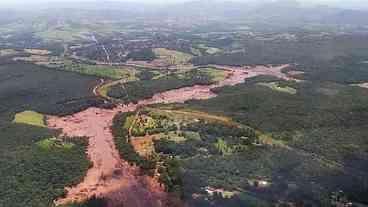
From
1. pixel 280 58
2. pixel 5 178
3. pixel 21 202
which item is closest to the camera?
pixel 21 202

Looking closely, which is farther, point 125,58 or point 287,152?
point 125,58

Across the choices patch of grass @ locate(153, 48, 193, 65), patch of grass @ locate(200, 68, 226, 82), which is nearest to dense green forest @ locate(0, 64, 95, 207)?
patch of grass @ locate(200, 68, 226, 82)

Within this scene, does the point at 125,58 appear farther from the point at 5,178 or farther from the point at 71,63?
the point at 5,178

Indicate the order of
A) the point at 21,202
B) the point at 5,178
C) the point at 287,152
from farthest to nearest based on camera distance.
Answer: the point at 287,152
the point at 5,178
the point at 21,202

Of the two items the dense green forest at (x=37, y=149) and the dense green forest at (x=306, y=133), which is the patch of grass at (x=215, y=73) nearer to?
the dense green forest at (x=306, y=133)

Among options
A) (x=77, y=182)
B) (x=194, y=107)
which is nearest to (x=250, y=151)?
(x=77, y=182)

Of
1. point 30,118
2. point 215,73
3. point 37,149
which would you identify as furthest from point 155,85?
point 37,149
